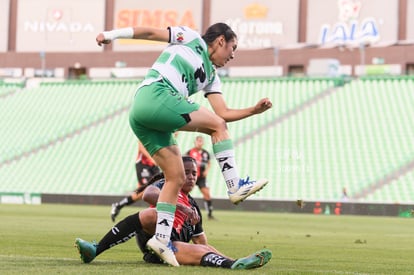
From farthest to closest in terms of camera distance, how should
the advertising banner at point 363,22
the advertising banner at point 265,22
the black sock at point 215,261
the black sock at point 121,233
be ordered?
1. the advertising banner at point 265,22
2. the advertising banner at point 363,22
3. the black sock at point 121,233
4. the black sock at point 215,261

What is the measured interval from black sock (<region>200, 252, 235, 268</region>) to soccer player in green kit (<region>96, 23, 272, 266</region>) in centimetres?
26

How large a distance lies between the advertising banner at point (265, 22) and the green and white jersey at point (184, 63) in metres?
47.3

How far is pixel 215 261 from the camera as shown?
867 cm

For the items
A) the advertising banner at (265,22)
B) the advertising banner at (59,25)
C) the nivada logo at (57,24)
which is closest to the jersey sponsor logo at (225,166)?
the advertising banner at (265,22)

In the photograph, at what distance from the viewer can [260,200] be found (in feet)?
107

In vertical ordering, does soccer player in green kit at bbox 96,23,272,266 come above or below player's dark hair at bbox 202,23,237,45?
below

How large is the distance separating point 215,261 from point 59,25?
2137 inches

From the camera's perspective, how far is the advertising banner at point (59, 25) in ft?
200

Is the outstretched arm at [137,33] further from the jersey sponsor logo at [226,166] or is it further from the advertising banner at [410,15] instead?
the advertising banner at [410,15]

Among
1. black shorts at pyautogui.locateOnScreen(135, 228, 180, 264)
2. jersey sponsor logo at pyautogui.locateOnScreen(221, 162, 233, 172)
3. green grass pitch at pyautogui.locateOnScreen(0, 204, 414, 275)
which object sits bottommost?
green grass pitch at pyautogui.locateOnScreen(0, 204, 414, 275)

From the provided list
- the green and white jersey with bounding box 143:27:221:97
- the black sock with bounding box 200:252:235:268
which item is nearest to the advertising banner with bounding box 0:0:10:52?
the green and white jersey with bounding box 143:27:221:97

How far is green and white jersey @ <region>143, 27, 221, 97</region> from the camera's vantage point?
8883mm

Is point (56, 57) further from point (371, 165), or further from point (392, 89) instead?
point (371, 165)

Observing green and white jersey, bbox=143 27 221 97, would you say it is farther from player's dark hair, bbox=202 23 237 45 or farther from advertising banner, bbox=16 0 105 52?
advertising banner, bbox=16 0 105 52
